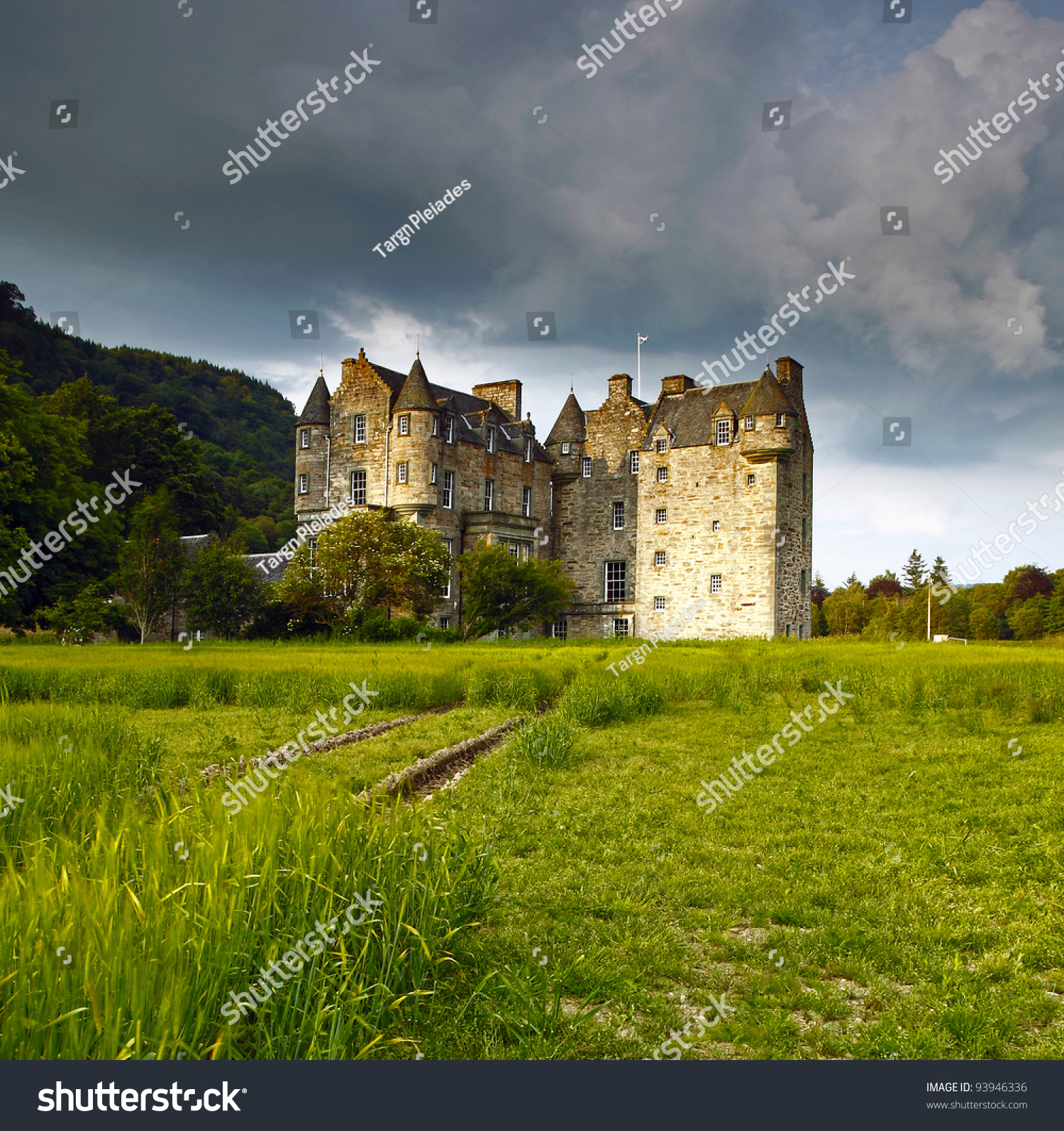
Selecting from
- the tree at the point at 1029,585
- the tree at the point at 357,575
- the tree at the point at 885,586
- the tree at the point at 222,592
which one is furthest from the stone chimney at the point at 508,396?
the tree at the point at 885,586

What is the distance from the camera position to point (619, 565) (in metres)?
50.9

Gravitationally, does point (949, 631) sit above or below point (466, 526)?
below

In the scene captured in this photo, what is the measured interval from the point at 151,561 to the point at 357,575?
1019 centimetres

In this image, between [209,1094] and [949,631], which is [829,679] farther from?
[949,631]

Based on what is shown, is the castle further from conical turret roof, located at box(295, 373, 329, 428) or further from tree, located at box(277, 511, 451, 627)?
tree, located at box(277, 511, 451, 627)

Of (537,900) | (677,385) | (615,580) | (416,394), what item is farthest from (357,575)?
(537,900)

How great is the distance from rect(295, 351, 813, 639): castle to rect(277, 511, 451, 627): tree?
594 cm

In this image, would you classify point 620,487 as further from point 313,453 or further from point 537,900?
point 537,900

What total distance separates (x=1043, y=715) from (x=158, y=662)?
59.9 feet

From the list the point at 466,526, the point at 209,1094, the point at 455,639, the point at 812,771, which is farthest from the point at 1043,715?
the point at 466,526

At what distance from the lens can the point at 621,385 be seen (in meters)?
51.2

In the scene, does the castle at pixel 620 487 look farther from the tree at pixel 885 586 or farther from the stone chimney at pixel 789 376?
the tree at pixel 885 586

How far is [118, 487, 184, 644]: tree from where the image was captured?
37084 mm

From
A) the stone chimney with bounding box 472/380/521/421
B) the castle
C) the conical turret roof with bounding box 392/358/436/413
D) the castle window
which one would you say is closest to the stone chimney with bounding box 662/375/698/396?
the castle
